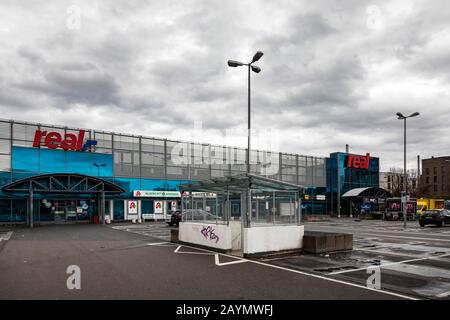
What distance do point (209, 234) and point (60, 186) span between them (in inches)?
957

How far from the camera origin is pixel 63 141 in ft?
124

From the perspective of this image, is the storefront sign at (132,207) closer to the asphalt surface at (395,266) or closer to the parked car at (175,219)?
the parked car at (175,219)

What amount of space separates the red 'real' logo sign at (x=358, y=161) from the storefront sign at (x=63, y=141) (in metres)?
41.3

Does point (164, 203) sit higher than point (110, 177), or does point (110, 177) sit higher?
point (110, 177)

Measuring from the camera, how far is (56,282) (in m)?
9.55

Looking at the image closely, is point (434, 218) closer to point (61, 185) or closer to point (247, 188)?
point (247, 188)

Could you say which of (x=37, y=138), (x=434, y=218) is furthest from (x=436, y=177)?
(x=37, y=138)

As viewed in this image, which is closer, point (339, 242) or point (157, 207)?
point (339, 242)

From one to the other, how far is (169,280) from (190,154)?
38578 millimetres

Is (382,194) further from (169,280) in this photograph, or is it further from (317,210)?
(169,280)

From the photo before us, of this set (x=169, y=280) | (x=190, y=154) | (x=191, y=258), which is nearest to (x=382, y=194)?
(x=190, y=154)

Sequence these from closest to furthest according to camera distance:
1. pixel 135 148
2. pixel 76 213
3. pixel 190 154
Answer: pixel 76 213 → pixel 135 148 → pixel 190 154

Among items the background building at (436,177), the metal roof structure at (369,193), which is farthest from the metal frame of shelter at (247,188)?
the background building at (436,177)

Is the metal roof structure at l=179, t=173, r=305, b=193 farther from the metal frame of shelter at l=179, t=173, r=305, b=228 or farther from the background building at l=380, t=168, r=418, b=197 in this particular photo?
the background building at l=380, t=168, r=418, b=197
